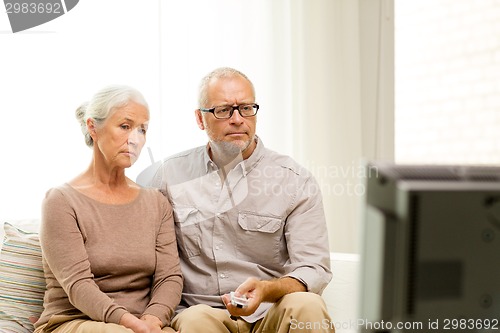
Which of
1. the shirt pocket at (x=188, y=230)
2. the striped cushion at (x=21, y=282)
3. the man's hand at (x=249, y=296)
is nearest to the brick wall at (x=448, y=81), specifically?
the shirt pocket at (x=188, y=230)

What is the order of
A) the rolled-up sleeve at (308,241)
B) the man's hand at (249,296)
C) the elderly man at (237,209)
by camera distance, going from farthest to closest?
the elderly man at (237,209), the rolled-up sleeve at (308,241), the man's hand at (249,296)

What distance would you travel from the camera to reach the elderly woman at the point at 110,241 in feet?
6.30

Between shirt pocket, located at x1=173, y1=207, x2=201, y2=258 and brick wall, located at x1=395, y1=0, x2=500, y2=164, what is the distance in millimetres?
1603

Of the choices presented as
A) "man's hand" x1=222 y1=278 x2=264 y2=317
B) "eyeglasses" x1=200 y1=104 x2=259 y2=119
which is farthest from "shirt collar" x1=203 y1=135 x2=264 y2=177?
"man's hand" x1=222 y1=278 x2=264 y2=317

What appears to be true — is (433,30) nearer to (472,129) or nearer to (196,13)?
(472,129)

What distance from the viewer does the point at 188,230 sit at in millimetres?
2191

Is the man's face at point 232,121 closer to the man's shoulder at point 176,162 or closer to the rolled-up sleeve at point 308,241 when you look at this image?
the man's shoulder at point 176,162

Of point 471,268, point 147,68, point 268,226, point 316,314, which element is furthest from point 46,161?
point 471,268

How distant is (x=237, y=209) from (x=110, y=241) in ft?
1.40

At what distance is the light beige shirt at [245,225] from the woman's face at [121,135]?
0.24 m

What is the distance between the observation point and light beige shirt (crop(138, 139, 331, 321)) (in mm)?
2139

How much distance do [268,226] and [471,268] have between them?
1296 mm

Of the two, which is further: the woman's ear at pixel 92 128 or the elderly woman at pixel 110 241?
the woman's ear at pixel 92 128

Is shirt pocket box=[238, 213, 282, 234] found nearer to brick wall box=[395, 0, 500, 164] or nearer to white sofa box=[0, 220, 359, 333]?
white sofa box=[0, 220, 359, 333]
